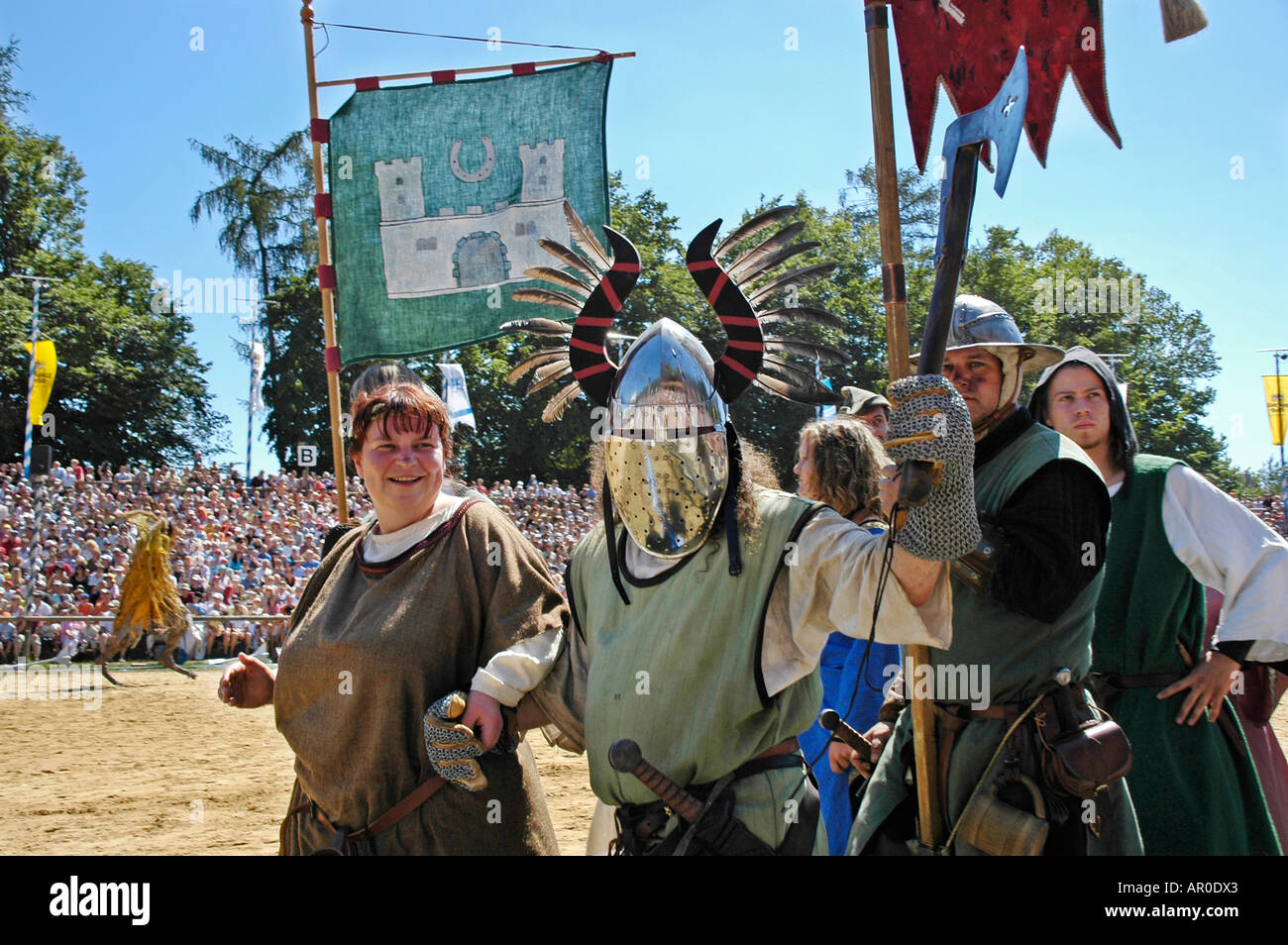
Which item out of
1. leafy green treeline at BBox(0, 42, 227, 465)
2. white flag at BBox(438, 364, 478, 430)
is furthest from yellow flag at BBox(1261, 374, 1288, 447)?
leafy green treeline at BBox(0, 42, 227, 465)

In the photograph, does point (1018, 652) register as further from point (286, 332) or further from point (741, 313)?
point (286, 332)

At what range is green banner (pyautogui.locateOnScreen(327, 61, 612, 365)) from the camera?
4582mm

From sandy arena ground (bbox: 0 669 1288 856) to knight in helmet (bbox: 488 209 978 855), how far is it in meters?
2.99

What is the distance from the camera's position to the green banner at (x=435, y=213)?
458cm

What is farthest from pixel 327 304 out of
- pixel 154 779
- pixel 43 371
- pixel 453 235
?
pixel 43 371

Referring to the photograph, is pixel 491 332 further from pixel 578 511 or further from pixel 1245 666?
pixel 578 511

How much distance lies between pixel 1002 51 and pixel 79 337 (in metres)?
33.5

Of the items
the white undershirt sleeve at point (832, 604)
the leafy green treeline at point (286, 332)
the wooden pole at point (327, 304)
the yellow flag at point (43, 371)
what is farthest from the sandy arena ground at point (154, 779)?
the leafy green treeline at point (286, 332)

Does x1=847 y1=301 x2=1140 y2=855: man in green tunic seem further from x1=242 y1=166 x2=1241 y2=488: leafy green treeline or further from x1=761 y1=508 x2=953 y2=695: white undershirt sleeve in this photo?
x1=242 y1=166 x2=1241 y2=488: leafy green treeline

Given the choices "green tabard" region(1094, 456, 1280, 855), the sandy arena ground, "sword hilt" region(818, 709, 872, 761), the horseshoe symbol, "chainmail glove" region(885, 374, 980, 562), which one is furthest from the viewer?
the sandy arena ground

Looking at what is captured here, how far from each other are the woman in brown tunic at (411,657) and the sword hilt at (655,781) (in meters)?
0.40

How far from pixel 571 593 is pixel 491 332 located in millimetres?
2275

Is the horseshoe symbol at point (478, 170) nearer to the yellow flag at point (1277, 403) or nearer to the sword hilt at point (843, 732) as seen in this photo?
the sword hilt at point (843, 732)
